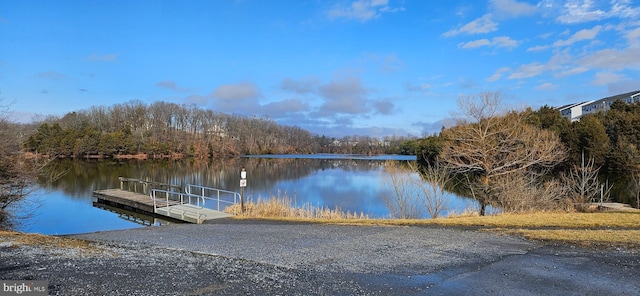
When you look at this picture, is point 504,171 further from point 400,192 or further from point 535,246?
point 535,246

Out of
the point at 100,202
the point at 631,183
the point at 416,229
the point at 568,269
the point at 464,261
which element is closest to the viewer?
the point at 568,269

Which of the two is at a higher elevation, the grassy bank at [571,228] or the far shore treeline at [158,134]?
the far shore treeline at [158,134]

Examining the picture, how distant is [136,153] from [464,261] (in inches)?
3181

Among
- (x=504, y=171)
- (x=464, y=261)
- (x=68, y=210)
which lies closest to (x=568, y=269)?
(x=464, y=261)

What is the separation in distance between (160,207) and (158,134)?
246 ft

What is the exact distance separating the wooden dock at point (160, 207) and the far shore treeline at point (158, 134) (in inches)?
1234

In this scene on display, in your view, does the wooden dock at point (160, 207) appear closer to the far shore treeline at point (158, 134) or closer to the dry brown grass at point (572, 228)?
the dry brown grass at point (572, 228)

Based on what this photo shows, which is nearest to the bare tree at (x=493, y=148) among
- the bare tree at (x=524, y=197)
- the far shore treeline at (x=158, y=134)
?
the bare tree at (x=524, y=197)

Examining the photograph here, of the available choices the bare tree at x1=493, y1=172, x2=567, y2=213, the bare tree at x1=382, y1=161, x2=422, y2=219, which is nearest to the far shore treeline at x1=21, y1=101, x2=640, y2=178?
the bare tree at x1=493, y1=172, x2=567, y2=213

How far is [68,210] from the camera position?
65.7 ft

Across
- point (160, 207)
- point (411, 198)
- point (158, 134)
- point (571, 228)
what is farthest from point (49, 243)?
point (158, 134)

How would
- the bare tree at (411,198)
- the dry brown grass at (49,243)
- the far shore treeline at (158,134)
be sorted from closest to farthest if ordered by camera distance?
1. the dry brown grass at (49,243)
2. the bare tree at (411,198)
3. the far shore treeline at (158,134)

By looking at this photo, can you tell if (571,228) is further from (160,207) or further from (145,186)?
(145,186)

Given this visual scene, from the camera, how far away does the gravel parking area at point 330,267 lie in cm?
507
